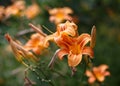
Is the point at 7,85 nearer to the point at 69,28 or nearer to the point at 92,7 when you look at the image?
the point at 92,7

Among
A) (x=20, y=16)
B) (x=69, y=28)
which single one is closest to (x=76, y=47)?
(x=69, y=28)

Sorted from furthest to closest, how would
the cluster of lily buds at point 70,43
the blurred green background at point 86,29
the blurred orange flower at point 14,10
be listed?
the blurred green background at point 86,29 < the blurred orange flower at point 14,10 < the cluster of lily buds at point 70,43

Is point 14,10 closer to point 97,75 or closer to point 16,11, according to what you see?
point 16,11

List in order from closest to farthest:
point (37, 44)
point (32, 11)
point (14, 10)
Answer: point (37, 44)
point (14, 10)
point (32, 11)

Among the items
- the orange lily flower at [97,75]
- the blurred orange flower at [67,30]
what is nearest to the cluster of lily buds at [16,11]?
the orange lily flower at [97,75]

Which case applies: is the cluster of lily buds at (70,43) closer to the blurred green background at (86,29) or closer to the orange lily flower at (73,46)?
the orange lily flower at (73,46)

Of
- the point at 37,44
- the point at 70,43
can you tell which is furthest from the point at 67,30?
the point at 37,44
